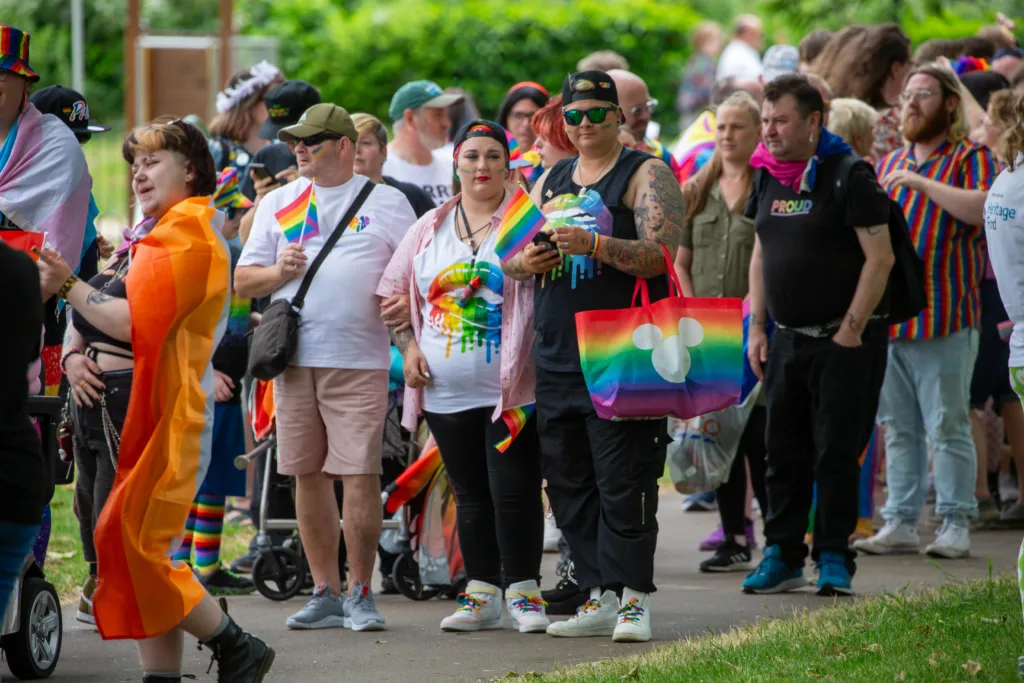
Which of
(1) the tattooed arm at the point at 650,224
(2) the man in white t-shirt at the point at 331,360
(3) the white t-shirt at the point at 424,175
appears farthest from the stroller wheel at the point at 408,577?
(3) the white t-shirt at the point at 424,175

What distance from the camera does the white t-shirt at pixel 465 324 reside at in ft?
22.6

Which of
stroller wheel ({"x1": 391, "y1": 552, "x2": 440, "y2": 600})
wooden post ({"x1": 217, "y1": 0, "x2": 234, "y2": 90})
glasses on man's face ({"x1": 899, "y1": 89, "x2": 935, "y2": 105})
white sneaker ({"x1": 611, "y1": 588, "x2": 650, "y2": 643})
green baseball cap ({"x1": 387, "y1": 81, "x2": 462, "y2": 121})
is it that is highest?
wooden post ({"x1": 217, "y1": 0, "x2": 234, "y2": 90})

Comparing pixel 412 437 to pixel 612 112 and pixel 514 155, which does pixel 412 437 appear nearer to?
pixel 514 155

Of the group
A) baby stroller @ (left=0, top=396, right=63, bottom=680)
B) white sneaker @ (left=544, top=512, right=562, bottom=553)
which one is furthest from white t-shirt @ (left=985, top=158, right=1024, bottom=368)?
white sneaker @ (left=544, top=512, right=562, bottom=553)

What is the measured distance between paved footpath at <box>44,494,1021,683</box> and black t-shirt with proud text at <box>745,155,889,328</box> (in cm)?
144

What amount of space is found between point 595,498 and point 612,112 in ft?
5.57

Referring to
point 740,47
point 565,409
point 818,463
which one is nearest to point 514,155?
point 565,409

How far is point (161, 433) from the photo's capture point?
5070mm

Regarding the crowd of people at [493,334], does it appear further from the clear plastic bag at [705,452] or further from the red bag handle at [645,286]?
the clear plastic bag at [705,452]

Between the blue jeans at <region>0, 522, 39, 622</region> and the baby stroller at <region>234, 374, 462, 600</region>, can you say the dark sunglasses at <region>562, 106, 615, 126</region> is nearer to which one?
the baby stroller at <region>234, 374, 462, 600</region>

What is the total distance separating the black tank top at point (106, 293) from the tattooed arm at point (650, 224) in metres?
1.98

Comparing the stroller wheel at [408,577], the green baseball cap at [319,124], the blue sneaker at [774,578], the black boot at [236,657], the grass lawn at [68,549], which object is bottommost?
the grass lawn at [68,549]

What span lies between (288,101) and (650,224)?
10.2 ft

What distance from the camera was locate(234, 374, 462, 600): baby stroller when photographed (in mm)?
7609
